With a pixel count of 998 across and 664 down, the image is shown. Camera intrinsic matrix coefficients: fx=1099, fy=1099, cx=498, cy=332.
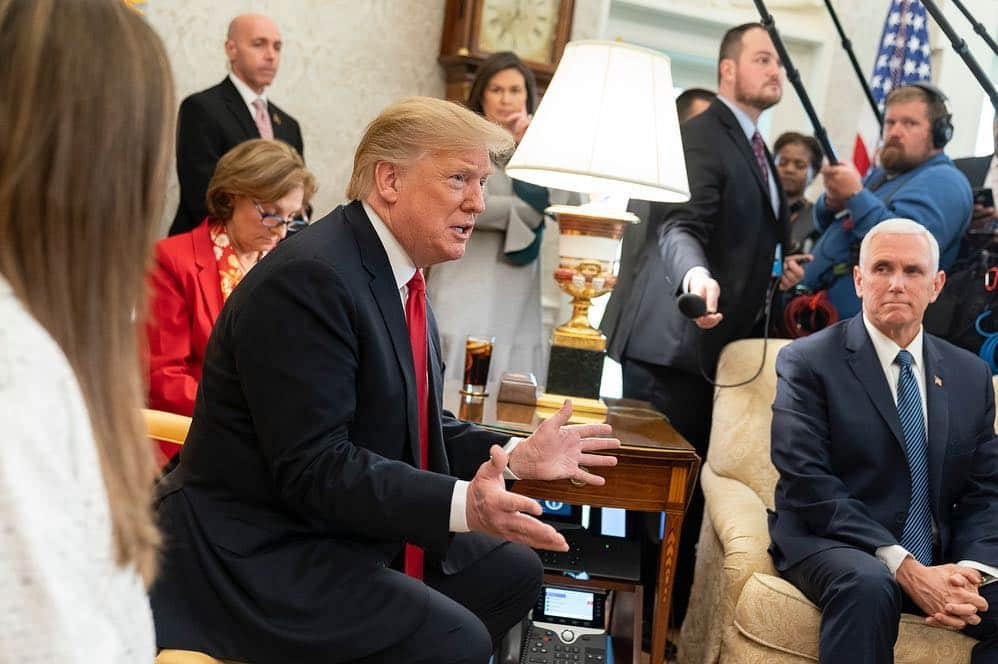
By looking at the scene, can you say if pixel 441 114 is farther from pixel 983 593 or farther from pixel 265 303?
pixel 983 593

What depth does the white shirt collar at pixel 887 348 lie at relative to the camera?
2.60 metres

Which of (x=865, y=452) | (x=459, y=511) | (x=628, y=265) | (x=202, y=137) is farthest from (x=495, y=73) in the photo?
(x=459, y=511)

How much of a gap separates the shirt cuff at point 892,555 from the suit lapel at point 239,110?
2.34 m

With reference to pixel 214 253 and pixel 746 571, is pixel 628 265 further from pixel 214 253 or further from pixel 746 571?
pixel 214 253

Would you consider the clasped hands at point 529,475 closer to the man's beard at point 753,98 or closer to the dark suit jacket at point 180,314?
the dark suit jacket at point 180,314

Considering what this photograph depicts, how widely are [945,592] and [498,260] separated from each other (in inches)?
65.1

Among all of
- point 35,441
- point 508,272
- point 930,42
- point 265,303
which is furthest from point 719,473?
point 930,42

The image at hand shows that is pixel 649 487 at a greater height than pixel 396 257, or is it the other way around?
pixel 396 257

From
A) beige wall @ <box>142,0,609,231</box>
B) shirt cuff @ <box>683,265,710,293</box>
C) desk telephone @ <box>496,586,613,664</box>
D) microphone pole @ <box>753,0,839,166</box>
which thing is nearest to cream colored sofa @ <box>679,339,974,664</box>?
desk telephone @ <box>496,586,613,664</box>

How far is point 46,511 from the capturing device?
72 centimetres

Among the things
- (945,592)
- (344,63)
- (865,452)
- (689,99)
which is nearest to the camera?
(945,592)

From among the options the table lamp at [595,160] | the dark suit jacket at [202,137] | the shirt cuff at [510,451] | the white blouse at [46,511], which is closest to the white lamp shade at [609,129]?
the table lamp at [595,160]

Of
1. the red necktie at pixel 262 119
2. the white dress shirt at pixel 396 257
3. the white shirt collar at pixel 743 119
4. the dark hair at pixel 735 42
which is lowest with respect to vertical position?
the white dress shirt at pixel 396 257

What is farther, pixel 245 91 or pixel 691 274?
pixel 245 91
